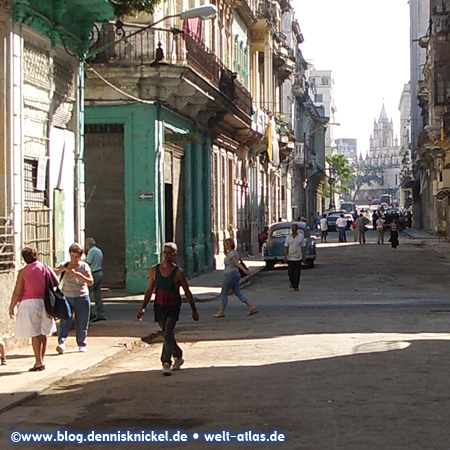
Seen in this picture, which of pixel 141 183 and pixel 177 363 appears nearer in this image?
pixel 177 363

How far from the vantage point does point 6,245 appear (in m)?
13.9

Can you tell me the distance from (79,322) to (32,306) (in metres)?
1.80

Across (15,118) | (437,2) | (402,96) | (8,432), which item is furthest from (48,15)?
(402,96)

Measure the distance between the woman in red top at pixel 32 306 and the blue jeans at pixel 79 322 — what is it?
1.55m

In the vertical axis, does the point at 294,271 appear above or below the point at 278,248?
below

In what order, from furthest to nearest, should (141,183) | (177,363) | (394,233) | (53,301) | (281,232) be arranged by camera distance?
(394,233) → (281,232) → (141,183) → (53,301) → (177,363)

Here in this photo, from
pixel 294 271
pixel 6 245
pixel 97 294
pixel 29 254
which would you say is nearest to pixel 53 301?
pixel 29 254

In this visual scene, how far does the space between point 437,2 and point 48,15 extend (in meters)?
49.9

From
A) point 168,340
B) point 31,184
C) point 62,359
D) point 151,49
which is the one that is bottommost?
point 62,359

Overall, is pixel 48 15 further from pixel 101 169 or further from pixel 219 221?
pixel 219 221

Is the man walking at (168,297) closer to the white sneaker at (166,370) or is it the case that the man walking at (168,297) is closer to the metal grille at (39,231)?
the white sneaker at (166,370)

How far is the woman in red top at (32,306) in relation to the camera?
11688 mm

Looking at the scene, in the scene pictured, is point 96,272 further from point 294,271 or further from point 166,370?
point 294,271

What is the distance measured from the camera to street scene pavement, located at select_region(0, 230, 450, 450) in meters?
7.86
